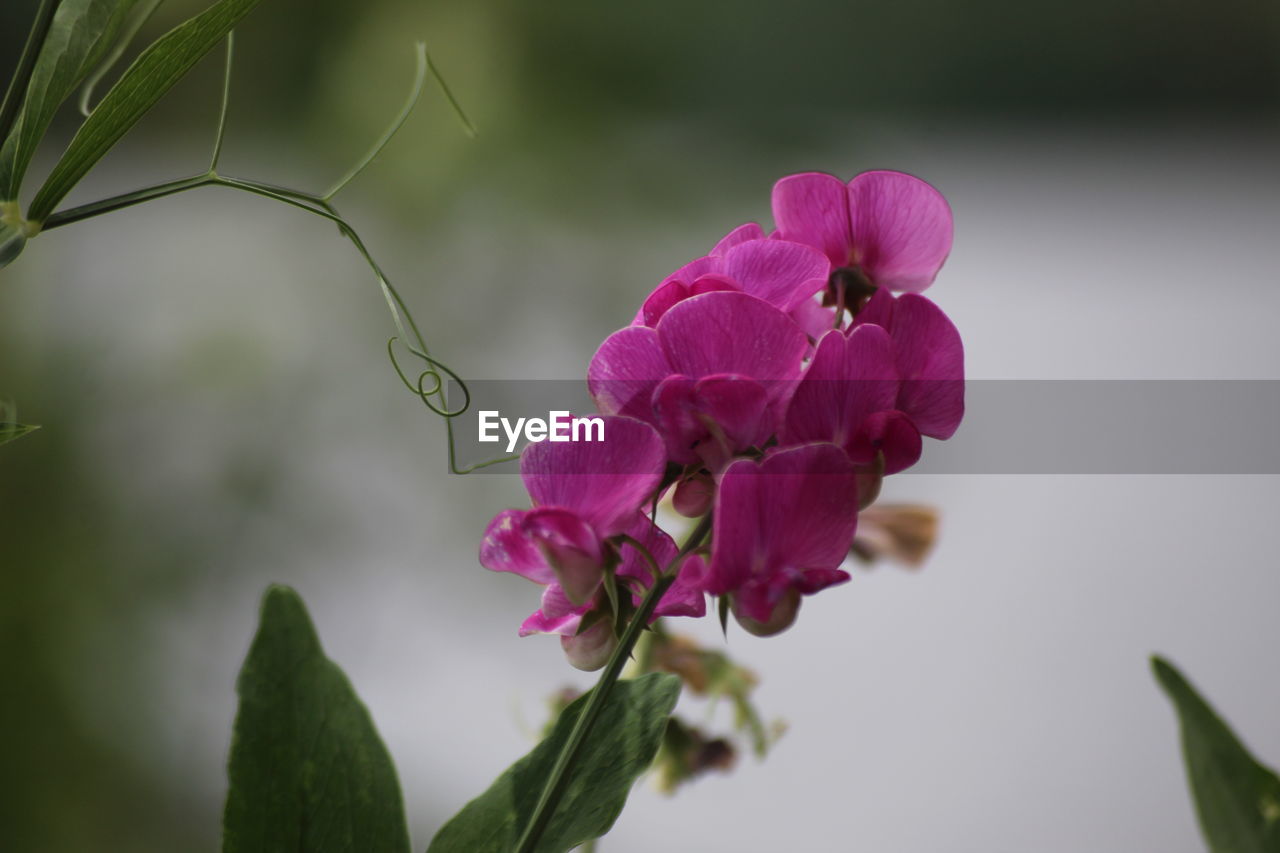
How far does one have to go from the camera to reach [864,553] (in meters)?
0.56

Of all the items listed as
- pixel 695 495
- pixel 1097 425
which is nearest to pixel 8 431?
pixel 695 495

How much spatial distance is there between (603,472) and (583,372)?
3.50 feet

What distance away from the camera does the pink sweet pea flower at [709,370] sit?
A: 19 centimetres

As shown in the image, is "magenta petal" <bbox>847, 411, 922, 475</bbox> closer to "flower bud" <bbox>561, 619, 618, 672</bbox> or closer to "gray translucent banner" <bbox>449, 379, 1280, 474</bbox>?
"flower bud" <bbox>561, 619, 618, 672</bbox>

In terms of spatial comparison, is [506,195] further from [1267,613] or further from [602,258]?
[1267,613]

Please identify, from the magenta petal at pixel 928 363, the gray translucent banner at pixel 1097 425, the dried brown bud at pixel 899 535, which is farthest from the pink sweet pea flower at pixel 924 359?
the gray translucent banner at pixel 1097 425

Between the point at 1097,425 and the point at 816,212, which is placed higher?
the point at 1097,425

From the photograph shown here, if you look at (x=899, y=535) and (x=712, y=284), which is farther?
(x=899, y=535)

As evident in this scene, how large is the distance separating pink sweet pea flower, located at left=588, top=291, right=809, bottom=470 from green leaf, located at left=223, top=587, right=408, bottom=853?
0.24ft

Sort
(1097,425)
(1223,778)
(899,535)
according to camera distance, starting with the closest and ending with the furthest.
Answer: (1223,778), (899,535), (1097,425)

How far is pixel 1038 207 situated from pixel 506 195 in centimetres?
72

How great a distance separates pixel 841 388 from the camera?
0.19 m

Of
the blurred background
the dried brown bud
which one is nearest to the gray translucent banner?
the blurred background

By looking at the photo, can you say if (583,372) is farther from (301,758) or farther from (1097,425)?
(301,758)
